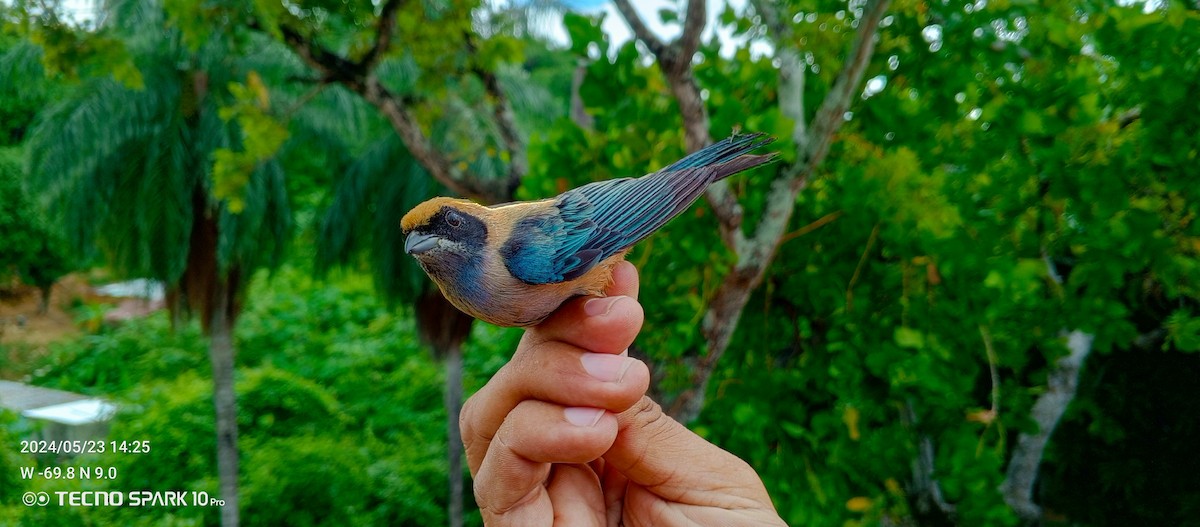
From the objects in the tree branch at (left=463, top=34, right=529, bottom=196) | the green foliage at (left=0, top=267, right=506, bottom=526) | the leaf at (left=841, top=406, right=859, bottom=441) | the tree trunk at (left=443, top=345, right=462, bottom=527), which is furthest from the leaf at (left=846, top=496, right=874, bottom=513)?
the tree trunk at (left=443, top=345, right=462, bottom=527)

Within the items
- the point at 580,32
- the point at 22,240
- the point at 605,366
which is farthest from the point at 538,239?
the point at 22,240

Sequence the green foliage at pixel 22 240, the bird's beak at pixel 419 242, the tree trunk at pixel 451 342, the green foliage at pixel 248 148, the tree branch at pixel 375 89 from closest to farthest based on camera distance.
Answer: the bird's beak at pixel 419 242 < the green foliage at pixel 248 148 < the tree branch at pixel 375 89 < the tree trunk at pixel 451 342 < the green foliage at pixel 22 240

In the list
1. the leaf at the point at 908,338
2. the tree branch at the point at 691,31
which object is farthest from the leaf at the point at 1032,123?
the tree branch at the point at 691,31

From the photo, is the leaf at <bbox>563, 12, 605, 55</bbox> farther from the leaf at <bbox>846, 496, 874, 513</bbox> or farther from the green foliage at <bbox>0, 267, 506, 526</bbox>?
the leaf at <bbox>846, 496, 874, 513</bbox>

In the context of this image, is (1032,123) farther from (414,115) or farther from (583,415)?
(414,115)

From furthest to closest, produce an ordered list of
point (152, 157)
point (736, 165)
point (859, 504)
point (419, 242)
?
point (152, 157) → point (859, 504) → point (736, 165) → point (419, 242)

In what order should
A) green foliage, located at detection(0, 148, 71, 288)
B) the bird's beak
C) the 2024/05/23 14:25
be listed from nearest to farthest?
the bird's beak → the 2024/05/23 14:25 → green foliage, located at detection(0, 148, 71, 288)

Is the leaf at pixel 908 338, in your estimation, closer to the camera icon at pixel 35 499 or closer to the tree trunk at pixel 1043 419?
the tree trunk at pixel 1043 419
